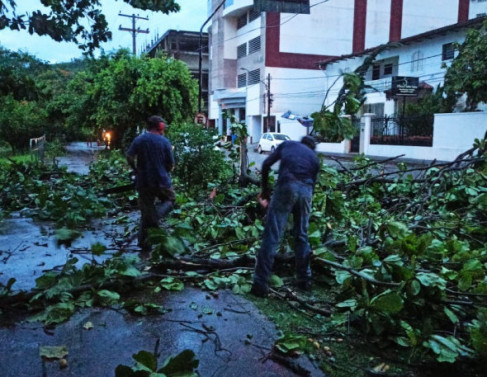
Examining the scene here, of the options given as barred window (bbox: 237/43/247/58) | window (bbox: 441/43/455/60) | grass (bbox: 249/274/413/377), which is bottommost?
grass (bbox: 249/274/413/377)

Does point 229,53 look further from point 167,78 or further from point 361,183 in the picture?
point 361,183

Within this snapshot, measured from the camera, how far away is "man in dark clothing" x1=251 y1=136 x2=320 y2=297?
167 inches

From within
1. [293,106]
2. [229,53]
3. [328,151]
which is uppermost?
[229,53]

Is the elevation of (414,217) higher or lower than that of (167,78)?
lower

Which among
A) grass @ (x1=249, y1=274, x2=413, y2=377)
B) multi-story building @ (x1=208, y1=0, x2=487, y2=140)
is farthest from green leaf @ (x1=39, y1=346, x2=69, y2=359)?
multi-story building @ (x1=208, y1=0, x2=487, y2=140)

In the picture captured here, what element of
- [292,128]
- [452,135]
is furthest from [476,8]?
[452,135]

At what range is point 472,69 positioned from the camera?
784 inches

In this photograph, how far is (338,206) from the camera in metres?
5.98

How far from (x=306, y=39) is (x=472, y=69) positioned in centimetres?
2620

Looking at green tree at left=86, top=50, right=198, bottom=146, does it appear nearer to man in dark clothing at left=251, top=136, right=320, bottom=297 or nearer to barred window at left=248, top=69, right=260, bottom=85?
man in dark clothing at left=251, top=136, right=320, bottom=297

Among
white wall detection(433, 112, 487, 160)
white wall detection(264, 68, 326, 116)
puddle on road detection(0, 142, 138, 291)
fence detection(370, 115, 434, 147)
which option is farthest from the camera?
→ white wall detection(264, 68, 326, 116)

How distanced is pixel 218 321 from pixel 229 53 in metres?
49.4

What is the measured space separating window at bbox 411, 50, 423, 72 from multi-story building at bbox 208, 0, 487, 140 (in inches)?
431

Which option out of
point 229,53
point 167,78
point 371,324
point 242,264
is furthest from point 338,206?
point 229,53
